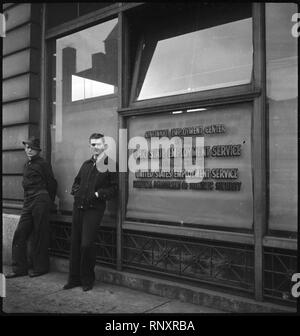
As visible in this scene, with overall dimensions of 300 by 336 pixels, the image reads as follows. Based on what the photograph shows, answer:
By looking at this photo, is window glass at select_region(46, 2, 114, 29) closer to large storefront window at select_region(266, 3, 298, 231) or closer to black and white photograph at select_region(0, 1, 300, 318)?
black and white photograph at select_region(0, 1, 300, 318)

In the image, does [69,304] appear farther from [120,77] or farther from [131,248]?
[120,77]

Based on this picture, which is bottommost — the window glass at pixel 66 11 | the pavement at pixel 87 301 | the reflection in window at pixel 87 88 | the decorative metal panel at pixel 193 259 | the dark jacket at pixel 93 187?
the pavement at pixel 87 301

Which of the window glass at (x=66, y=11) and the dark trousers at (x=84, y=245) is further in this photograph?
the window glass at (x=66, y=11)

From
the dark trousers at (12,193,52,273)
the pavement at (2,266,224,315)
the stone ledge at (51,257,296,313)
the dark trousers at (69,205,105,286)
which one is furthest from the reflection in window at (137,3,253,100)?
the pavement at (2,266,224,315)

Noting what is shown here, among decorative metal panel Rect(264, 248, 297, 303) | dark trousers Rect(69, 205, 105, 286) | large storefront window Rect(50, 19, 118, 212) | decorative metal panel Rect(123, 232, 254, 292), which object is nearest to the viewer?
decorative metal panel Rect(264, 248, 297, 303)

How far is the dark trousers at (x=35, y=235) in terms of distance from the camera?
6.07m

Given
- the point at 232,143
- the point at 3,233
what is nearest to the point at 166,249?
the point at 232,143

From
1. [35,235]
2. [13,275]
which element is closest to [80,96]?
[35,235]

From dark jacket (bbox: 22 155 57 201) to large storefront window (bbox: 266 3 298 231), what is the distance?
11.7 ft

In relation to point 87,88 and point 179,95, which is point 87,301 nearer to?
point 179,95

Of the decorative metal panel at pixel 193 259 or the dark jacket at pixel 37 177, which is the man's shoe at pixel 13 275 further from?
the decorative metal panel at pixel 193 259

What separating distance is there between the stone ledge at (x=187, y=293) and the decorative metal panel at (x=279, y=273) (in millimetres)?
114

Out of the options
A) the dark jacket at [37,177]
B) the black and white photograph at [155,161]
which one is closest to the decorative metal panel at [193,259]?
the black and white photograph at [155,161]

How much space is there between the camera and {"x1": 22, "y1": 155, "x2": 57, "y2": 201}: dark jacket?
6.16 meters
